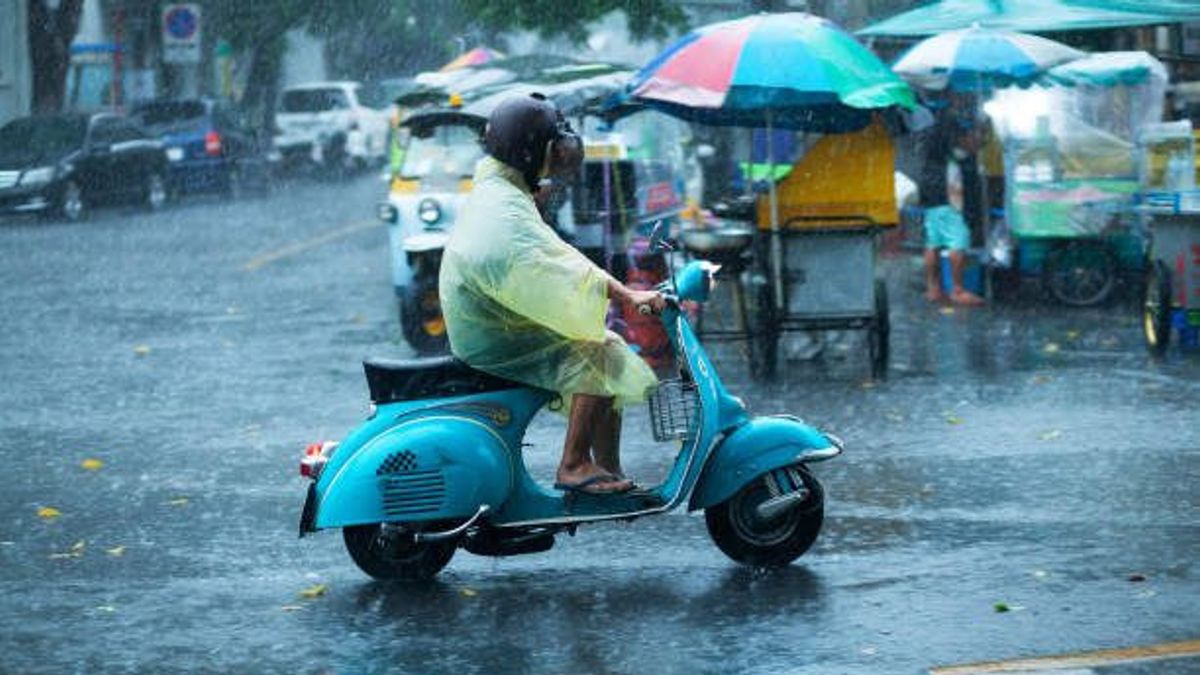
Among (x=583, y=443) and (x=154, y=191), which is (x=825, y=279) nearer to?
(x=583, y=443)

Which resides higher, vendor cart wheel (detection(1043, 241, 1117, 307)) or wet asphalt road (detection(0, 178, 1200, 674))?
wet asphalt road (detection(0, 178, 1200, 674))

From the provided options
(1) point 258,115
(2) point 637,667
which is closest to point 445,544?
(2) point 637,667

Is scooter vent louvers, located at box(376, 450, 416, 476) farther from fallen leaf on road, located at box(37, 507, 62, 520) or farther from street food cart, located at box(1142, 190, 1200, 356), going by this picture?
street food cart, located at box(1142, 190, 1200, 356)

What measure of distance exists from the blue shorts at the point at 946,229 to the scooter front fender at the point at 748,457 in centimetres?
1039

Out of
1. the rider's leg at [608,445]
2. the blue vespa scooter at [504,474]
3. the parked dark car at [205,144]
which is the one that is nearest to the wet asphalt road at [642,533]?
the blue vespa scooter at [504,474]

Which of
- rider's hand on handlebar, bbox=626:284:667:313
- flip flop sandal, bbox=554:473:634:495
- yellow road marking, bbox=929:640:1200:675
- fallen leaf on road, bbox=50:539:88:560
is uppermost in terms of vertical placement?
rider's hand on handlebar, bbox=626:284:667:313

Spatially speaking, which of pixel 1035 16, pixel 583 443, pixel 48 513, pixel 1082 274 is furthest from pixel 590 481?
pixel 1035 16

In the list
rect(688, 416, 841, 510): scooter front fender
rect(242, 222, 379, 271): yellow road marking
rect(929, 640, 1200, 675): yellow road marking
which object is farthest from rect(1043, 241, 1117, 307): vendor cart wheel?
rect(929, 640, 1200, 675): yellow road marking

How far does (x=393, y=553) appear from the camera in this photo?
25.7ft

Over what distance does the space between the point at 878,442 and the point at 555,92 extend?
662 centimetres

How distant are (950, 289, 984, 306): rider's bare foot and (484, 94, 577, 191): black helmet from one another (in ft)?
34.8

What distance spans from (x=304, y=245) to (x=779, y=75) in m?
14.0

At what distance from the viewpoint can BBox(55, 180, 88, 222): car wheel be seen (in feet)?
105

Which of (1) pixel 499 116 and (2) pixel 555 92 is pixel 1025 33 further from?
Answer: (1) pixel 499 116
